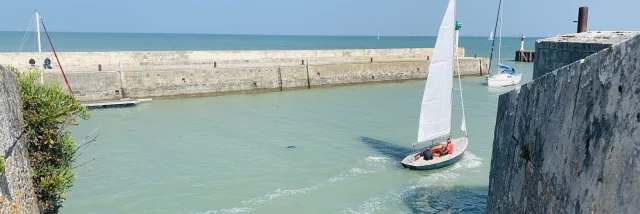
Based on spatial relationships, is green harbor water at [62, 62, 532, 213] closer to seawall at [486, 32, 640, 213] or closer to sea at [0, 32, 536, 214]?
sea at [0, 32, 536, 214]

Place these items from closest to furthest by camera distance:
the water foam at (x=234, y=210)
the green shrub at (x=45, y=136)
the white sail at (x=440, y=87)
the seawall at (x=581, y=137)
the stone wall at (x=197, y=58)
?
Result: the seawall at (x=581, y=137) → the green shrub at (x=45, y=136) → the water foam at (x=234, y=210) → the white sail at (x=440, y=87) → the stone wall at (x=197, y=58)

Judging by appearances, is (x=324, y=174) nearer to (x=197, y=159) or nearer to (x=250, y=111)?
(x=197, y=159)

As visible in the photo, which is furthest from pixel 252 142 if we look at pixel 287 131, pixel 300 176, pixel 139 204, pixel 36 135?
pixel 36 135

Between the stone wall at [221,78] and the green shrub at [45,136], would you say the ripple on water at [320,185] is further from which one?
the stone wall at [221,78]

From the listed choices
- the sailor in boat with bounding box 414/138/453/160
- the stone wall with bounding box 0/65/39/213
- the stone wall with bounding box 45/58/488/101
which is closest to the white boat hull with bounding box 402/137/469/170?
the sailor in boat with bounding box 414/138/453/160

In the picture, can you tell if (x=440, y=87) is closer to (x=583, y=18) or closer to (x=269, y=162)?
(x=269, y=162)

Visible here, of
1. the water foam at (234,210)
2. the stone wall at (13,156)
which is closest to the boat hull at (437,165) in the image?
the water foam at (234,210)
